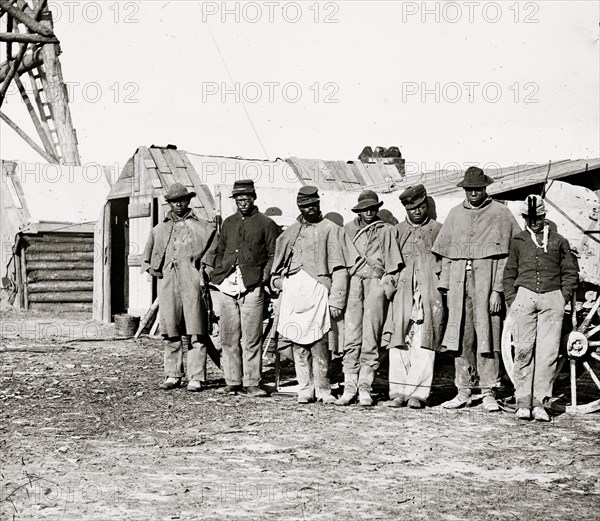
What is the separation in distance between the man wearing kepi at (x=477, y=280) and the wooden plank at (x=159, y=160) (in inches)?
270

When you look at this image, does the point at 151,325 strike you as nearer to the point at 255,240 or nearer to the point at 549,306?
the point at 255,240

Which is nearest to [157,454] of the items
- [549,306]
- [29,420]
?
[29,420]

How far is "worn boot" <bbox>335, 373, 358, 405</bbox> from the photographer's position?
8258mm

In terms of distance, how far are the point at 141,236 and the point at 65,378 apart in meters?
5.02

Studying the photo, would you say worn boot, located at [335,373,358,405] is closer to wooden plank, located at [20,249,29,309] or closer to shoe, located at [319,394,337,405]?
shoe, located at [319,394,337,405]

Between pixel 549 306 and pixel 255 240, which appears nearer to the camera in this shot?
pixel 549 306

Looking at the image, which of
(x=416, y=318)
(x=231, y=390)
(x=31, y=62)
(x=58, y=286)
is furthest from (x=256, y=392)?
(x=31, y=62)

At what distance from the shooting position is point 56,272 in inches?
707

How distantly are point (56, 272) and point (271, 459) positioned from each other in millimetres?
12786

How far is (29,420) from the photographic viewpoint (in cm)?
733

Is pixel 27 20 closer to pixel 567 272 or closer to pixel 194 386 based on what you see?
pixel 194 386

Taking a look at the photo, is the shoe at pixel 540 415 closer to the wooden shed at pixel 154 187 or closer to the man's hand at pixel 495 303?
the man's hand at pixel 495 303

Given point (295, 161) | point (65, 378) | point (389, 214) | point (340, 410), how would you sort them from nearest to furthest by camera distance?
point (340, 410) → point (65, 378) → point (389, 214) → point (295, 161)

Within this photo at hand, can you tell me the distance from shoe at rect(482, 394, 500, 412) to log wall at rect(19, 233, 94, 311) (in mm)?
11638
